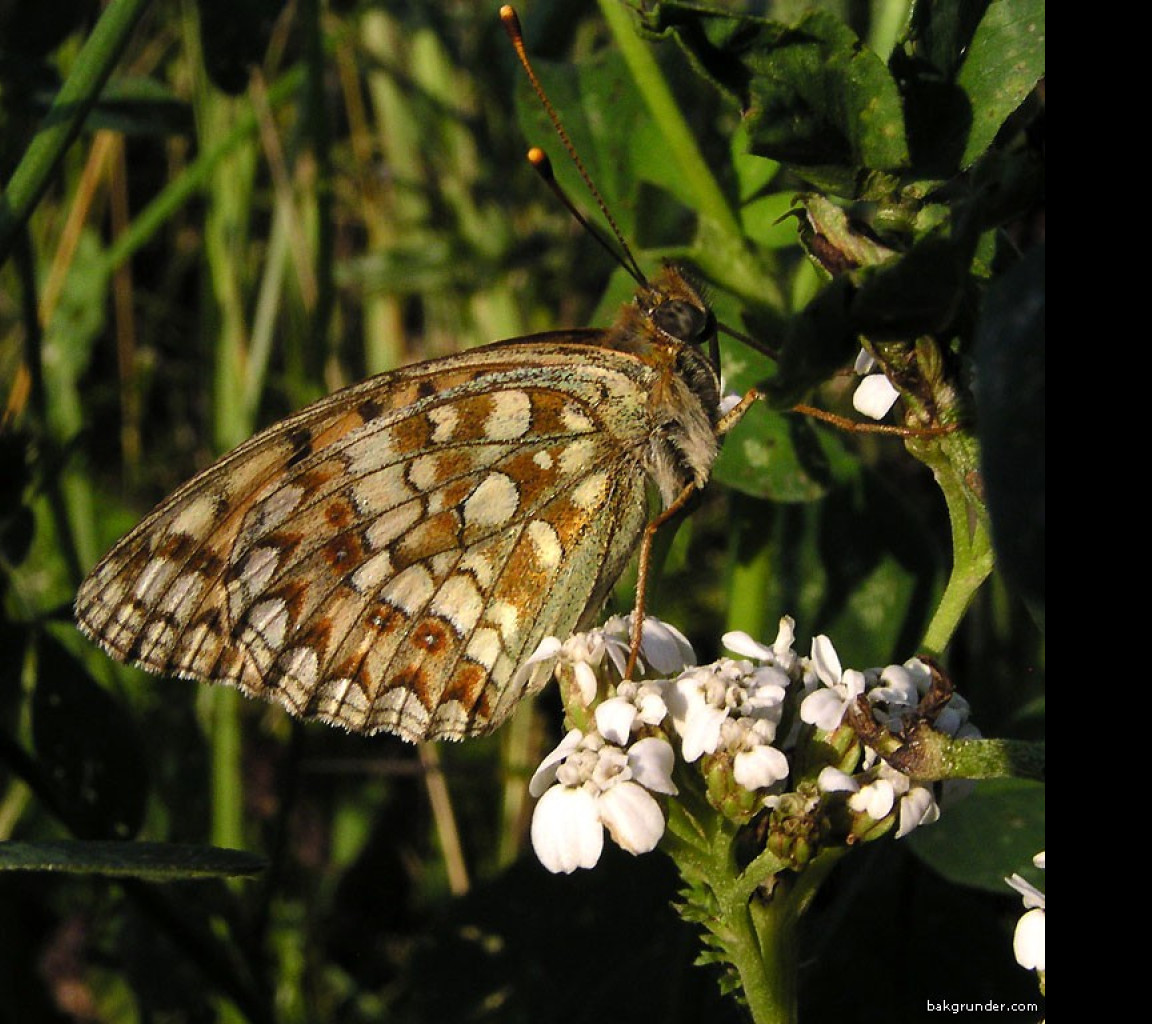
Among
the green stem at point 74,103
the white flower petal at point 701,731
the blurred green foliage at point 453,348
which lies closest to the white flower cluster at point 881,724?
the white flower petal at point 701,731

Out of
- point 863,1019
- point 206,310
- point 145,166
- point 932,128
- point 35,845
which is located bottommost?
point 863,1019

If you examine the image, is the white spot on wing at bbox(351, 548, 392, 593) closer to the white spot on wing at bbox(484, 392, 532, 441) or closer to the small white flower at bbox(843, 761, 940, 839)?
the white spot on wing at bbox(484, 392, 532, 441)

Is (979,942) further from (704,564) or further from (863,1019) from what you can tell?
(704,564)

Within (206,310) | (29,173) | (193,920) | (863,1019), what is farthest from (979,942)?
(206,310)

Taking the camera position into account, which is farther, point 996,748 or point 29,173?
point 29,173

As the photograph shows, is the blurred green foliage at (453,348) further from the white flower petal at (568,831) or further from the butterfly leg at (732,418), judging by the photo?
the white flower petal at (568,831)

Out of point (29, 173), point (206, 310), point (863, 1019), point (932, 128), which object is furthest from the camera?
point (206, 310)

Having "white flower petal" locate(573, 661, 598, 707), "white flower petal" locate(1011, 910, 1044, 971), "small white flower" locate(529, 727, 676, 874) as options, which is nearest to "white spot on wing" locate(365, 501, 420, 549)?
"white flower petal" locate(573, 661, 598, 707)
